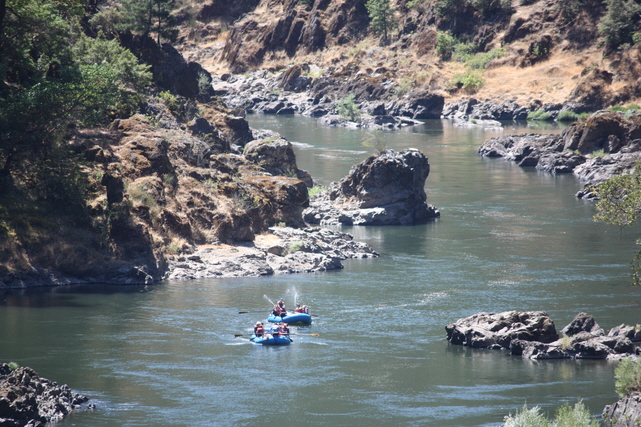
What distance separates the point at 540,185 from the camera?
8000 cm

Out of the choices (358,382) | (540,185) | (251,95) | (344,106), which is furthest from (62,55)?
(251,95)

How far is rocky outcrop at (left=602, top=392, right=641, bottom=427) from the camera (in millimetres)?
20828

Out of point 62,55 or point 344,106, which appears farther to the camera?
point 344,106

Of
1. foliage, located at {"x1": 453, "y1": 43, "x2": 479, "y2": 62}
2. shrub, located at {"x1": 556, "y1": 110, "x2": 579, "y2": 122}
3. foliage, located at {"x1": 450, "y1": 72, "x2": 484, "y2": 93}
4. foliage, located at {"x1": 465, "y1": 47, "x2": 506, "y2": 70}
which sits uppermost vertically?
foliage, located at {"x1": 453, "y1": 43, "x2": 479, "y2": 62}

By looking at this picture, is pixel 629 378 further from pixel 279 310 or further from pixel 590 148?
pixel 590 148

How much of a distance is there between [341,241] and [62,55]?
22.8 meters

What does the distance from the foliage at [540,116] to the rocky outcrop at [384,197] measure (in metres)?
64.6

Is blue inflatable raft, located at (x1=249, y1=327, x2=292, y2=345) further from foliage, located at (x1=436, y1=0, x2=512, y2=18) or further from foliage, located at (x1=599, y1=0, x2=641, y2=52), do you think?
foliage, located at (x1=436, y1=0, x2=512, y2=18)

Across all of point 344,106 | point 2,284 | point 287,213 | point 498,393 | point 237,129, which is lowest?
point 498,393

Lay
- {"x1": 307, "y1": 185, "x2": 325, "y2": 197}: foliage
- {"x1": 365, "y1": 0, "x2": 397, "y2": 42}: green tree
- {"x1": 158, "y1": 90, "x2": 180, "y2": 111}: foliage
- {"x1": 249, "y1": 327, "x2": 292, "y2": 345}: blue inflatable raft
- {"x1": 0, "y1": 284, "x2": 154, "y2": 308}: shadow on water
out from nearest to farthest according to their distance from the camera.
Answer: {"x1": 249, "y1": 327, "x2": 292, "y2": 345}: blue inflatable raft
{"x1": 0, "y1": 284, "x2": 154, "y2": 308}: shadow on water
{"x1": 158, "y1": 90, "x2": 180, "y2": 111}: foliage
{"x1": 307, "y1": 185, "x2": 325, "y2": 197}: foliage
{"x1": 365, "y1": 0, "x2": 397, "y2": 42}: green tree

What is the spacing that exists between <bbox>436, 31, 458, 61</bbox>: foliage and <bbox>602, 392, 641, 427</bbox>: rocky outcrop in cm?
13556

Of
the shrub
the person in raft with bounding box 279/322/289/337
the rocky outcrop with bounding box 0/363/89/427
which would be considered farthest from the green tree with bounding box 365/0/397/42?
the rocky outcrop with bounding box 0/363/89/427

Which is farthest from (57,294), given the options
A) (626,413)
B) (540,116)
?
(540,116)

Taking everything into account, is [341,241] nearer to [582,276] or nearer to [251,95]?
[582,276]
